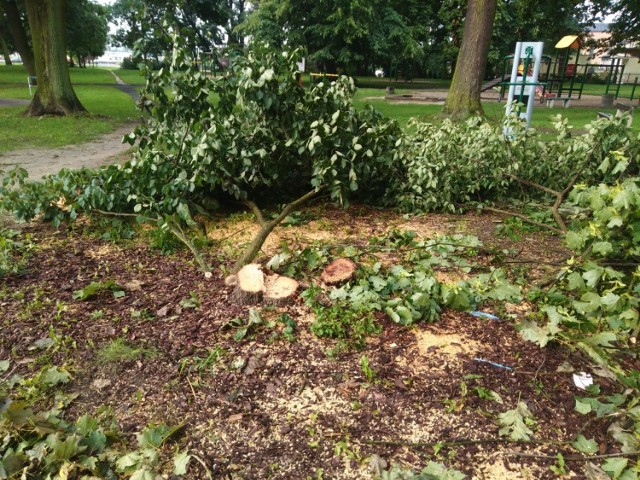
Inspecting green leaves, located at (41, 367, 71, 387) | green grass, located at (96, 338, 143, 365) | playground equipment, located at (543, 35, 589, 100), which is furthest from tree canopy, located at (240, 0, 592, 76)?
green leaves, located at (41, 367, 71, 387)

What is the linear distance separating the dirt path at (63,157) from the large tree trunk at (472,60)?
22.4 feet

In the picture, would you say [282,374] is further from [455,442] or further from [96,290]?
[96,290]

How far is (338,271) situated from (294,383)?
1.11 meters

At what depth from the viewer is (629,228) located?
289 centimetres

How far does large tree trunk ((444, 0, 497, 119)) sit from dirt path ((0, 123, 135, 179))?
22.4ft

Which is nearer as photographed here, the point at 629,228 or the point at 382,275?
the point at 629,228

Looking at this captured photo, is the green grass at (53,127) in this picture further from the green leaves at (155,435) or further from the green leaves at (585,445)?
the green leaves at (585,445)

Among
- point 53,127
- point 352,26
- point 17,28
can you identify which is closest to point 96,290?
point 53,127

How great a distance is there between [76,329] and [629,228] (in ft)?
11.4

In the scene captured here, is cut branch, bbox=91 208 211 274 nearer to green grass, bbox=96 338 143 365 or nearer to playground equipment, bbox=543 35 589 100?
green grass, bbox=96 338 143 365

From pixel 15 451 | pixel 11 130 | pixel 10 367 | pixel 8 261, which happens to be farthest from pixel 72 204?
pixel 11 130

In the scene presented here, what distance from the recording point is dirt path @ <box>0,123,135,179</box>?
753 centimetres

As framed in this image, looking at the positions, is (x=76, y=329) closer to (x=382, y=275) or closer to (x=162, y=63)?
(x=382, y=275)

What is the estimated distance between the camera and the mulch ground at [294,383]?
2.17m
